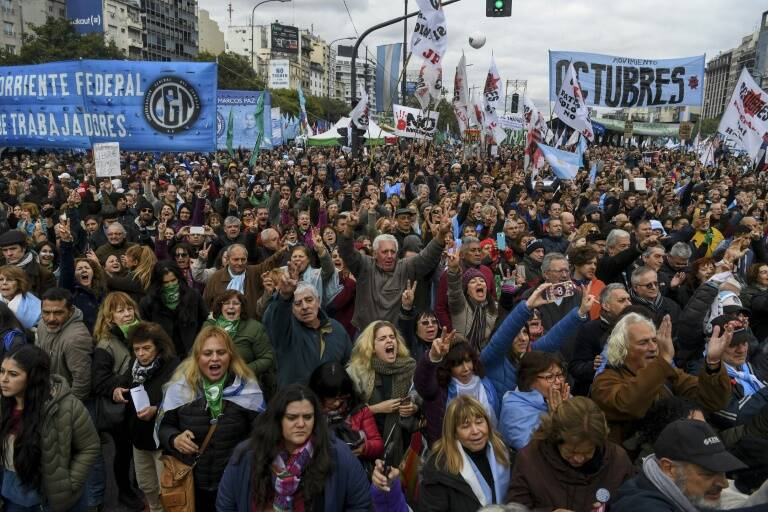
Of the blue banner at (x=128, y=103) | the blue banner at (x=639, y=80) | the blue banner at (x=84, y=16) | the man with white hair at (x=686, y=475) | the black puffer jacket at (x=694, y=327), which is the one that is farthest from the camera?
the blue banner at (x=84, y=16)

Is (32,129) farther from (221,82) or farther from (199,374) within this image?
(221,82)

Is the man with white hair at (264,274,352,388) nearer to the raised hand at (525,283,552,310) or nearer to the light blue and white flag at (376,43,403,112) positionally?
the raised hand at (525,283,552,310)

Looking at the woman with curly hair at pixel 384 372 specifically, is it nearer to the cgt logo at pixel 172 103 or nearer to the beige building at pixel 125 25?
the cgt logo at pixel 172 103

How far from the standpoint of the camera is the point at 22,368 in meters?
2.96

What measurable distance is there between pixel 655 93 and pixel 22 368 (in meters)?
14.7

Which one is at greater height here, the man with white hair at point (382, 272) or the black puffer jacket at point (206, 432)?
the man with white hair at point (382, 272)

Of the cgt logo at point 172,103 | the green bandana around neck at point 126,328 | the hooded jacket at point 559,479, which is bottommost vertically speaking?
the hooded jacket at point 559,479

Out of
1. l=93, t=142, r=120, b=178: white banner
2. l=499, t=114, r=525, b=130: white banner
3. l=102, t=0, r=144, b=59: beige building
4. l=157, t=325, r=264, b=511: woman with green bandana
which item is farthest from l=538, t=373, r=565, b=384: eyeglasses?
l=102, t=0, r=144, b=59: beige building

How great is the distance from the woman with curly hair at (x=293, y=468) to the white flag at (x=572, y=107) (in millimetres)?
11527

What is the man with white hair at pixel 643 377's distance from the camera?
296cm

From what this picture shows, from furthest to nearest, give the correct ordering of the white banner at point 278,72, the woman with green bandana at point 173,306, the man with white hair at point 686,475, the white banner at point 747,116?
the white banner at point 278,72 < the white banner at point 747,116 < the woman with green bandana at point 173,306 < the man with white hair at point 686,475

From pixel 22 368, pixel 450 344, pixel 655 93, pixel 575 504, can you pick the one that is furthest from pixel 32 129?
pixel 655 93

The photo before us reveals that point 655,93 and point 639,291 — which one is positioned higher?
point 655,93

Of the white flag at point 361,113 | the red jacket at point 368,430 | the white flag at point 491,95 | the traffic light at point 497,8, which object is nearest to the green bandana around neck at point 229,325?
the red jacket at point 368,430
